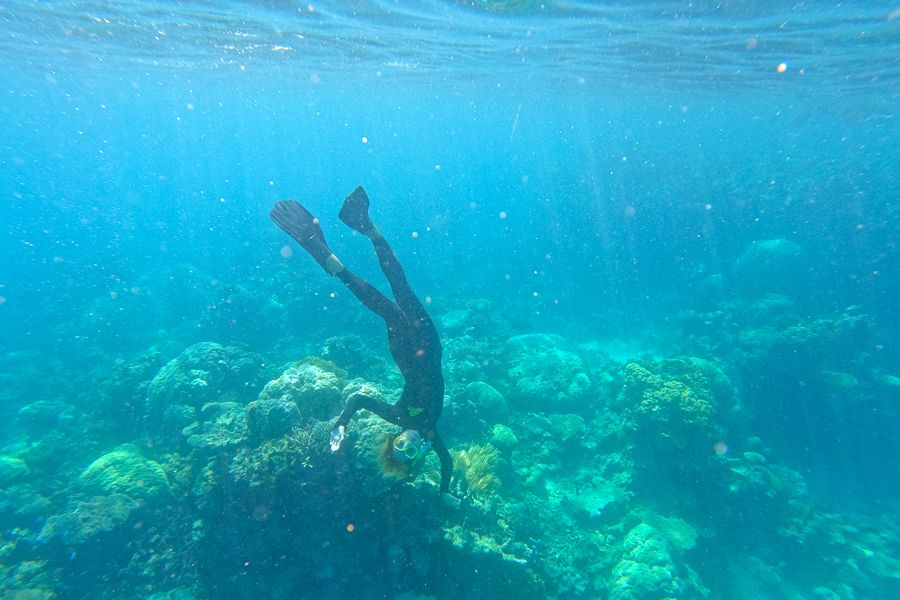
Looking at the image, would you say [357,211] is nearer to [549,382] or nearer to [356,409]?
[356,409]

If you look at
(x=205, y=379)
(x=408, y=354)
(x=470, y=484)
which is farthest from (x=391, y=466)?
(x=205, y=379)

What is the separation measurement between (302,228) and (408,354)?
2332 millimetres

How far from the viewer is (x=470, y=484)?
700cm

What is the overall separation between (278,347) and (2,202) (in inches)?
4808

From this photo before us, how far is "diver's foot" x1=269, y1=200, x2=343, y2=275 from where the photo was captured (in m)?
5.48

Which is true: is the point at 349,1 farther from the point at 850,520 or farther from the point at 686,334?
the point at 850,520

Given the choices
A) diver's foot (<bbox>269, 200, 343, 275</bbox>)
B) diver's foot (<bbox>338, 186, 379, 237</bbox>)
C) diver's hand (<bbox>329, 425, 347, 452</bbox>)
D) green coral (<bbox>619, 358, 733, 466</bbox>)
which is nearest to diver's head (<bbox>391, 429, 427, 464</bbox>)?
diver's hand (<bbox>329, 425, 347, 452</bbox>)

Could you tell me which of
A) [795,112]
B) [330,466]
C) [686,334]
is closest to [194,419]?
[330,466]

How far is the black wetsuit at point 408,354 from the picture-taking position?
5.41 meters

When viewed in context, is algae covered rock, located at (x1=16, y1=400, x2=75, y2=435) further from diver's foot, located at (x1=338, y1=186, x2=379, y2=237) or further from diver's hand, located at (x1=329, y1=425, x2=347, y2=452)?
diver's foot, located at (x1=338, y1=186, x2=379, y2=237)

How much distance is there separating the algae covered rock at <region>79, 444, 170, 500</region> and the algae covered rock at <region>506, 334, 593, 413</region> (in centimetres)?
834

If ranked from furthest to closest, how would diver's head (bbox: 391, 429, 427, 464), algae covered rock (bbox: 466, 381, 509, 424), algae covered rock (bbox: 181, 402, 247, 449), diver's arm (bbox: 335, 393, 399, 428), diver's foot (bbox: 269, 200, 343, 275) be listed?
algae covered rock (bbox: 466, 381, 509, 424), algae covered rock (bbox: 181, 402, 247, 449), diver's foot (bbox: 269, 200, 343, 275), diver's arm (bbox: 335, 393, 399, 428), diver's head (bbox: 391, 429, 427, 464)

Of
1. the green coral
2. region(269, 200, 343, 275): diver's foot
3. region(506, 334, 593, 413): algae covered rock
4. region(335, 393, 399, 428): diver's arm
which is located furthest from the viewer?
region(506, 334, 593, 413): algae covered rock

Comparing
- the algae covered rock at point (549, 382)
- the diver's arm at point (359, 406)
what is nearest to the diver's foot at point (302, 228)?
the diver's arm at point (359, 406)
